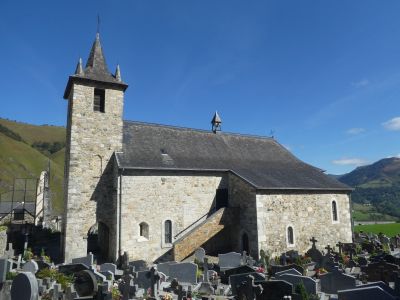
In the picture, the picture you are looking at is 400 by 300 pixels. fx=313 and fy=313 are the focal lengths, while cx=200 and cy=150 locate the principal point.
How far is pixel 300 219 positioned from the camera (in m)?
19.3

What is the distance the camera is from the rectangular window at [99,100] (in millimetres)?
19359

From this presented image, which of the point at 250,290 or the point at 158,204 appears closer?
the point at 250,290

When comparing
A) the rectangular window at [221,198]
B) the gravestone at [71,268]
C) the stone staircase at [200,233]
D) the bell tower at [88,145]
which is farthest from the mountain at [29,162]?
the gravestone at [71,268]

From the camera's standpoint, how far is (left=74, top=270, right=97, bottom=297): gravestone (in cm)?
→ 870

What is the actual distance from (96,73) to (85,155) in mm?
5397

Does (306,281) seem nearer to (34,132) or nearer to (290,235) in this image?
(290,235)

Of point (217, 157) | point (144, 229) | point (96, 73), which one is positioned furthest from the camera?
point (217, 157)

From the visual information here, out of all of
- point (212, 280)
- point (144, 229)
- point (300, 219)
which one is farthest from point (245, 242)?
point (144, 229)

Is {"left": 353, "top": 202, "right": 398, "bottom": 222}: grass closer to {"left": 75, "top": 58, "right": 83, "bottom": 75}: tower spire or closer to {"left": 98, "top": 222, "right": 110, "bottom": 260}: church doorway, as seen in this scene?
{"left": 98, "top": 222, "right": 110, "bottom": 260}: church doorway

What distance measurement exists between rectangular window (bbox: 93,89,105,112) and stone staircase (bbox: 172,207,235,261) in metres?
9.20

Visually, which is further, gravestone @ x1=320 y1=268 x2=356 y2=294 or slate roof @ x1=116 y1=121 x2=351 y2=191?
slate roof @ x1=116 y1=121 x2=351 y2=191

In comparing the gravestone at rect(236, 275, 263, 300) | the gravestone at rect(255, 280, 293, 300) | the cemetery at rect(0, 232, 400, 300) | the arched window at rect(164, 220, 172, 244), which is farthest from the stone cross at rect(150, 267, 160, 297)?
the arched window at rect(164, 220, 172, 244)

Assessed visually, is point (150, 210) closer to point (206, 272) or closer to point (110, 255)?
point (110, 255)

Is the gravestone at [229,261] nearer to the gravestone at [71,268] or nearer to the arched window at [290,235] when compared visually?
the arched window at [290,235]
